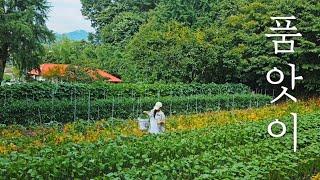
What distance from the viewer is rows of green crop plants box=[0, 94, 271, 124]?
20.4 meters

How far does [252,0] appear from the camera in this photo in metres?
34.9

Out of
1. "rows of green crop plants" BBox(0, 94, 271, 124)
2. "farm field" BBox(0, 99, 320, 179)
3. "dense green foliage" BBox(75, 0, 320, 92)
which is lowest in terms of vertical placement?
"rows of green crop plants" BBox(0, 94, 271, 124)

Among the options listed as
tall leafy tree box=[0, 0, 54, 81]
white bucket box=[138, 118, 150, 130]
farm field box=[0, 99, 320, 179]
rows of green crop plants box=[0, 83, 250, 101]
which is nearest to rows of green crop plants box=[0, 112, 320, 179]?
farm field box=[0, 99, 320, 179]

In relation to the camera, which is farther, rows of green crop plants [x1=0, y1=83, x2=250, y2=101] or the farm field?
rows of green crop plants [x1=0, y1=83, x2=250, y2=101]

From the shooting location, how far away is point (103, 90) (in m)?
25.5

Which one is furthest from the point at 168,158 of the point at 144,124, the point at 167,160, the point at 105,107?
the point at 105,107

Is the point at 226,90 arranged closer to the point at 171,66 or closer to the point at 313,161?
the point at 171,66

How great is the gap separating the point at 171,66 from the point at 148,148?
2119 centimetres

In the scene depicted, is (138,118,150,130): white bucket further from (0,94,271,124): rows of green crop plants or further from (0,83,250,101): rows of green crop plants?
(0,83,250,101): rows of green crop plants

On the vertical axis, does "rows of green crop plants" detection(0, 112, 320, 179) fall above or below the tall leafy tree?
below

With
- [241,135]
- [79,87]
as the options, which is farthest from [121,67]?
[241,135]

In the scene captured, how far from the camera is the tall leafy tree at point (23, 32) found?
21.1 meters

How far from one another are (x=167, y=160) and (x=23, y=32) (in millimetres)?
13978

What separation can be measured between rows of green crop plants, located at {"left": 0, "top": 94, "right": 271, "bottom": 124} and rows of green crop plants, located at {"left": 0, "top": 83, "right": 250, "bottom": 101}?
1.46m
